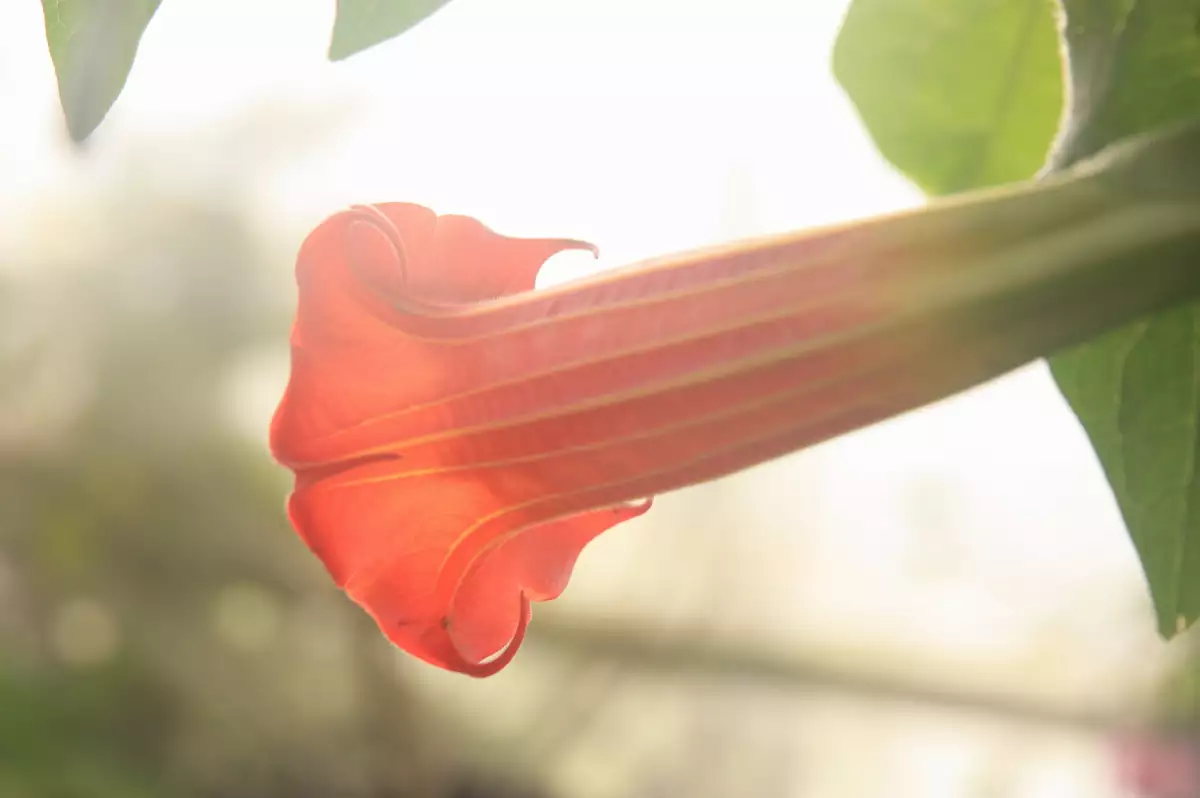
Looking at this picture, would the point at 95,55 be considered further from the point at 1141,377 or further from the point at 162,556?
the point at 162,556

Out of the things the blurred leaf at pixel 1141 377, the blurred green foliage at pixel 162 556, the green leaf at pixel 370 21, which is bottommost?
the blurred green foliage at pixel 162 556

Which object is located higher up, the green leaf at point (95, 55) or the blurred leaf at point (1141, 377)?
the green leaf at point (95, 55)

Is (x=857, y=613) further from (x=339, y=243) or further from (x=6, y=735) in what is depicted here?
(x=339, y=243)

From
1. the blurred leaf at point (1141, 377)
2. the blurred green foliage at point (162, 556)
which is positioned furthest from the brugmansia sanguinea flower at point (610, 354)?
the blurred green foliage at point (162, 556)

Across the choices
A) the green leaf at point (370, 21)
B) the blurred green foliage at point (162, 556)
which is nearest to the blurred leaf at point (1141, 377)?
the green leaf at point (370, 21)

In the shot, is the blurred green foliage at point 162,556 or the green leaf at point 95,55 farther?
the blurred green foliage at point 162,556

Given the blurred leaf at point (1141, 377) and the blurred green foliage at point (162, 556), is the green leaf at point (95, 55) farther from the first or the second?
the blurred green foliage at point (162, 556)

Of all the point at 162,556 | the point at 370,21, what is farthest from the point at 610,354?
the point at 162,556
